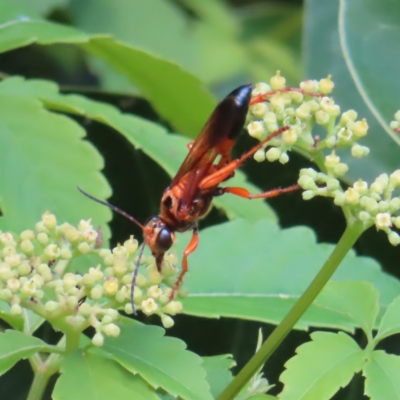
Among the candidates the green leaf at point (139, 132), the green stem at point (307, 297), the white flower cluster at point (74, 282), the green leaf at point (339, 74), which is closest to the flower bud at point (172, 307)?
the white flower cluster at point (74, 282)

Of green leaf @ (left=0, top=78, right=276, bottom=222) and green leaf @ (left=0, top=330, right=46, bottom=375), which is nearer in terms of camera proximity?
green leaf @ (left=0, top=330, right=46, bottom=375)

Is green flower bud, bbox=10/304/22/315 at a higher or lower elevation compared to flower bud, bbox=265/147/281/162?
lower

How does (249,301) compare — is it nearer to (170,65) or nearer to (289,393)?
(289,393)

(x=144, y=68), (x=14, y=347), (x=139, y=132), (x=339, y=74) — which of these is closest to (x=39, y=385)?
(x=14, y=347)

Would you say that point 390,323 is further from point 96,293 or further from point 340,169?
point 96,293

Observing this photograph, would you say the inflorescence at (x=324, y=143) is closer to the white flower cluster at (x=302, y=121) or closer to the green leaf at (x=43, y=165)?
the white flower cluster at (x=302, y=121)

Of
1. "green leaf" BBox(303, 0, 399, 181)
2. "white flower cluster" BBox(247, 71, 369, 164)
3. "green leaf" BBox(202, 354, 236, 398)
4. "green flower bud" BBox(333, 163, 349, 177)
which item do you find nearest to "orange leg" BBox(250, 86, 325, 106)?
"white flower cluster" BBox(247, 71, 369, 164)

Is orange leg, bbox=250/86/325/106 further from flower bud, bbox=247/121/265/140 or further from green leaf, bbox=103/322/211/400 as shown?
green leaf, bbox=103/322/211/400
